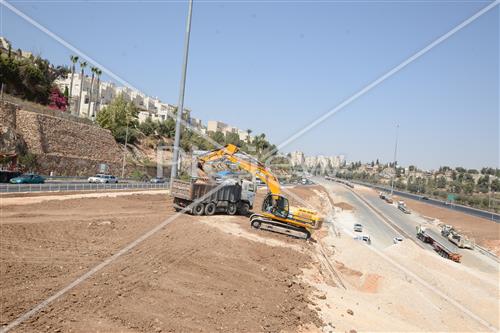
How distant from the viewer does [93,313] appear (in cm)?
891

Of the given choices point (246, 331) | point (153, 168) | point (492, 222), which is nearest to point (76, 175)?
point (153, 168)

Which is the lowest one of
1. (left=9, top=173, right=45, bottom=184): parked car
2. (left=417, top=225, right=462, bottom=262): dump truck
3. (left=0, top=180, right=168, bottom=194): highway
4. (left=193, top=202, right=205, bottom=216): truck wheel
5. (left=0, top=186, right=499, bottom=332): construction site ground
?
(left=417, top=225, right=462, bottom=262): dump truck

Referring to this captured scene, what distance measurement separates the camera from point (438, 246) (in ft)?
138

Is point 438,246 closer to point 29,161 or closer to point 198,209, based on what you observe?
point 198,209

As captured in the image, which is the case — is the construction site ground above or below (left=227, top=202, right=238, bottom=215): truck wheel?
below

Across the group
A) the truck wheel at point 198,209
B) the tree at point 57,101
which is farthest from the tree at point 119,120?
the truck wheel at point 198,209

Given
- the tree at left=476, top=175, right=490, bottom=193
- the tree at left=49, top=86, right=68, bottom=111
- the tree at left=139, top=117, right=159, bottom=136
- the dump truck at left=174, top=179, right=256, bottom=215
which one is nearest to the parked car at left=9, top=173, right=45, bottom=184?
the dump truck at left=174, top=179, right=256, bottom=215

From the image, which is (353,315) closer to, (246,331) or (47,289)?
(246,331)

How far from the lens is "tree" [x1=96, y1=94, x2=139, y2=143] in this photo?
64.2 metres

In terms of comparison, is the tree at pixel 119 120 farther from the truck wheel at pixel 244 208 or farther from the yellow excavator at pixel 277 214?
the yellow excavator at pixel 277 214

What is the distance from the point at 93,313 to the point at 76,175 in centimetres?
4443

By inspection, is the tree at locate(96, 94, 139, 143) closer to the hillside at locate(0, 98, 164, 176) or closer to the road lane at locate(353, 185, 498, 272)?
the hillside at locate(0, 98, 164, 176)

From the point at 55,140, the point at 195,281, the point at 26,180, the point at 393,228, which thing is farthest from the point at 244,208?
the point at 393,228

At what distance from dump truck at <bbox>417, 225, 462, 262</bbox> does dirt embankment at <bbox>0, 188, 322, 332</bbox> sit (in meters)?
25.5
